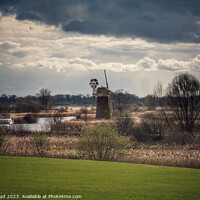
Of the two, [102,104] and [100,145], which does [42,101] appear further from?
[100,145]

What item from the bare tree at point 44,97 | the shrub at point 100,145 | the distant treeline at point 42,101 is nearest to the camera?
the shrub at point 100,145

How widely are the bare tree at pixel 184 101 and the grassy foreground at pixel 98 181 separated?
20.3 meters

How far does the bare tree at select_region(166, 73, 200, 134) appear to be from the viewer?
102 feet

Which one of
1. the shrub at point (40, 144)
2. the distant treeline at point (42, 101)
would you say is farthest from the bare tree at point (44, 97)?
the shrub at point (40, 144)

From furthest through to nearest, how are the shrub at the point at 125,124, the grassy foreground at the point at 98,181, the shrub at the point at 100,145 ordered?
the shrub at the point at 125,124 → the shrub at the point at 100,145 → the grassy foreground at the point at 98,181

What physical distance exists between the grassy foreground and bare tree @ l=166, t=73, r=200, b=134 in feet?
66.7

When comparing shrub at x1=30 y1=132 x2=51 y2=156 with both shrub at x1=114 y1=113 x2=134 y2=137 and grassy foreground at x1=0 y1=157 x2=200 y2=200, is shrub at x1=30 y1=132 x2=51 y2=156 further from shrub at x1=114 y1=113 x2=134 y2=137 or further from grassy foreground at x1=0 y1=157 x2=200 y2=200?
shrub at x1=114 y1=113 x2=134 y2=137

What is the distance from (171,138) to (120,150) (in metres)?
12.7

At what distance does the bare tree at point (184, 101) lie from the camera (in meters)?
31.2

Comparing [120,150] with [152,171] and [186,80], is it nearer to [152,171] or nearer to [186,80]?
[152,171]

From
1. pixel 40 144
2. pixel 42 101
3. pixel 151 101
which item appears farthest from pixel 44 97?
pixel 40 144

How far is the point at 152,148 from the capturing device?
2503cm

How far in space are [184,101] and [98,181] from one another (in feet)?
82.4

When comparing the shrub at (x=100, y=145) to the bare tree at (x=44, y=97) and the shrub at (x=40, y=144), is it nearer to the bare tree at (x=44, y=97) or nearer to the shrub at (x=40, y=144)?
the shrub at (x=40, y=144)
